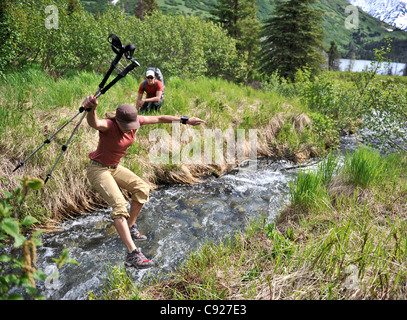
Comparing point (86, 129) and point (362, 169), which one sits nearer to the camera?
point (362, 169)

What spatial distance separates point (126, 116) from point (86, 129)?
320cm

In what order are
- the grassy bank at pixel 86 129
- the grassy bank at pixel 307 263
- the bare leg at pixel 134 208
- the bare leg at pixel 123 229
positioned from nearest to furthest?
the grassy bank at pixel 307 263
the bare leg at pixel 123 229
the bare leg at pixel 134 208
the grassy bank at pixel 86 129

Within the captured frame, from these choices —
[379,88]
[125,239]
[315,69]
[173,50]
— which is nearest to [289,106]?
[379,88]

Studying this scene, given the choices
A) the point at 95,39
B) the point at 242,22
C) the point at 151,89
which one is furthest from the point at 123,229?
the point at 242,22

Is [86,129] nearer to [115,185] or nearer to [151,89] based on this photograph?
[151,89]


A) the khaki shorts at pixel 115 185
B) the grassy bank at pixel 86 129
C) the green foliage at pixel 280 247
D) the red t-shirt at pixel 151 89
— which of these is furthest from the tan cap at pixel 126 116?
the red t-shirt at pixel 151 89

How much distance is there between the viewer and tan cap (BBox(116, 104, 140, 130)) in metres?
3.65

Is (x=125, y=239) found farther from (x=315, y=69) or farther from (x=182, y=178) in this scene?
(x=315, y=69)

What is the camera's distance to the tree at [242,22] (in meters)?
28.3

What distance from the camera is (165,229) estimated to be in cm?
498

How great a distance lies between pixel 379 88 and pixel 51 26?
11209 mm

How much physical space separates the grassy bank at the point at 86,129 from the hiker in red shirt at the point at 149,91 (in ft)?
2.03

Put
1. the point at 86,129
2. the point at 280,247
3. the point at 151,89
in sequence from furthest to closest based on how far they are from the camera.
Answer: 1. the point at 151,89
2. the point at 86,129
3. the point at 280,247

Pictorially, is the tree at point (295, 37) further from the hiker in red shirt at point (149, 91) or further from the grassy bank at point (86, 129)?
the hiker in red shirt at point (149, 91)
